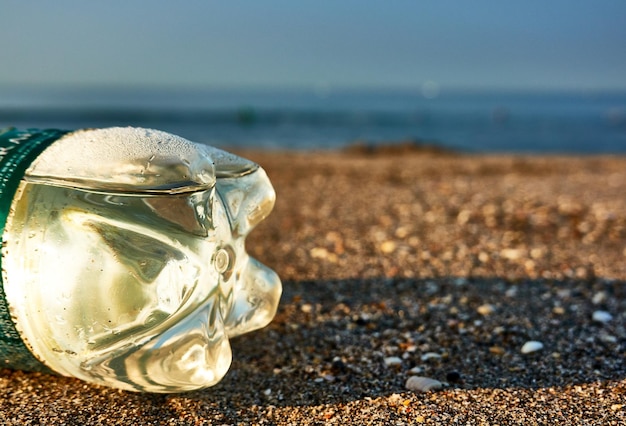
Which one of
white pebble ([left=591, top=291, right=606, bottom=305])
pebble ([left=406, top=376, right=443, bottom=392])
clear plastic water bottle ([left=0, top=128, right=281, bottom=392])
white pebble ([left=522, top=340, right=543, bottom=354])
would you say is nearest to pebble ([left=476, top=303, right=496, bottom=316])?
white pebble ([left=522, top=340, right=543, bottom=354])

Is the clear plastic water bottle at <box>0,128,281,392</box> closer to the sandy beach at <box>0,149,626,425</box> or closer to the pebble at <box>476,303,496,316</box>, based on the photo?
the sandy beach at <box>0,149,626,425</box>

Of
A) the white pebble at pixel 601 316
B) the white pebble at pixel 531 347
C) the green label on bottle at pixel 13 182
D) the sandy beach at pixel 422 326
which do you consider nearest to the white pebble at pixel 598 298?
the sandy beach at pixel 422 326

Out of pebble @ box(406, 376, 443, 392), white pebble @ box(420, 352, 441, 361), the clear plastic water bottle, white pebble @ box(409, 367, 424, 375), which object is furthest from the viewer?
white pebble @ box(420, 352, 441, 361)

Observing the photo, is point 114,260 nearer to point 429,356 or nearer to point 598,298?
point 429,356

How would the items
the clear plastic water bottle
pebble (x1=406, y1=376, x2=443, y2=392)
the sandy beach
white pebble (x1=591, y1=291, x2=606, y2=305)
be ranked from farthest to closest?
→ 1. white pebble (x1=591, y1=291, x2=606, y2=305)
2. pebble (x1=406, y1=376, x2=443, y2=392)
3. the sandy beach
4. the clear plastic water bottle

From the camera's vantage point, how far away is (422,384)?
7.64 ft

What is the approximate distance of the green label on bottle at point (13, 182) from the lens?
191 centimetres

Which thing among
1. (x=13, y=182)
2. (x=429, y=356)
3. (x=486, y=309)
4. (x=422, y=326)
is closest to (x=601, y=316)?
(x=486, y=309)

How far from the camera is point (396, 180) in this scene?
24.3ft

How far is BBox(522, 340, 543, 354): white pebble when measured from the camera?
2.70 meters

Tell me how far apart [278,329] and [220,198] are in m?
1.01

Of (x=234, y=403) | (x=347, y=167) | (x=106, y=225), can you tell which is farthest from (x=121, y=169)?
(x=347, y=167)

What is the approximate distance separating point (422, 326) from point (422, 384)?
2.27ft

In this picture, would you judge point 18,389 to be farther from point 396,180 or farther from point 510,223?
point 396,180
